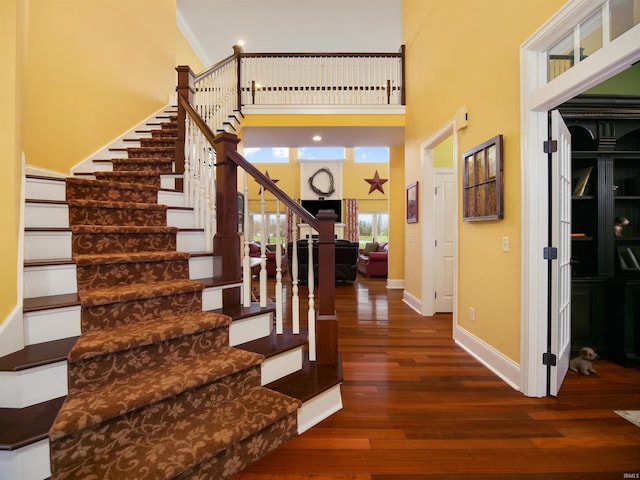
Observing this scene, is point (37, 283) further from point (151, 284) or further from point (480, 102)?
point (480, 102)

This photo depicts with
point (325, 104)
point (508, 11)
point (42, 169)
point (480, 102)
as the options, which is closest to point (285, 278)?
point (325, 104)

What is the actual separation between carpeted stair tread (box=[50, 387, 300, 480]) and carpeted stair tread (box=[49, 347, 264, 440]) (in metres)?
0.15

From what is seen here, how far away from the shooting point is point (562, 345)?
226 centimetres

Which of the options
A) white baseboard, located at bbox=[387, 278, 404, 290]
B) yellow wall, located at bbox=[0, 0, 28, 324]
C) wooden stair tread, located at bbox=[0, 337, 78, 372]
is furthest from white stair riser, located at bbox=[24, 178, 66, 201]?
white baseboard, located at bbox=[387, 278, 404, 290]

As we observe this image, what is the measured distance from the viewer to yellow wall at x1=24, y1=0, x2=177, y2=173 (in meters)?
2.95

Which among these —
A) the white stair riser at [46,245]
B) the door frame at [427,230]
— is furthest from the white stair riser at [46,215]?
the door frame at [427,230]

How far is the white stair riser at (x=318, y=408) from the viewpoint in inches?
68.4

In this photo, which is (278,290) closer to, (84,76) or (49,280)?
(49,280)

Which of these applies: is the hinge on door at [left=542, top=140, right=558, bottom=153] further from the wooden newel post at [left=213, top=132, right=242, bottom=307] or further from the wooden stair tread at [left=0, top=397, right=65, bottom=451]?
the wooden stair tread at [left=0, top=397, right=65, bottom=451]

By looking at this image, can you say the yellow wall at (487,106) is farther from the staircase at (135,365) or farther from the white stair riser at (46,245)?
→ the white stair riser at (46,245)

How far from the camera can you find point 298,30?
695 cm

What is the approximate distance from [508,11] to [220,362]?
313 cm

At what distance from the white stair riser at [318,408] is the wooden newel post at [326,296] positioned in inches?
8.8

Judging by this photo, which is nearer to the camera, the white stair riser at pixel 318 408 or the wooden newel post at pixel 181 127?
the white stair riser at pixel 318 408
